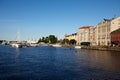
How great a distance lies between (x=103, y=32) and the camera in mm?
155750

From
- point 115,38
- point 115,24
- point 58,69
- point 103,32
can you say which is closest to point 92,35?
point 103,32

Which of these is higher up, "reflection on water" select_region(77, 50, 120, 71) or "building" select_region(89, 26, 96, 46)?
"building" select_region(89, 26, 96, 46)

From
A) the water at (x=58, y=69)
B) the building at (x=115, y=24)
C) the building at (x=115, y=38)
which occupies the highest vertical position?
the building at (x=115, y=24)

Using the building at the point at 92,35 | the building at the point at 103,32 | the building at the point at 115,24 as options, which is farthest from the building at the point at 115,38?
the building at the point at 92,35

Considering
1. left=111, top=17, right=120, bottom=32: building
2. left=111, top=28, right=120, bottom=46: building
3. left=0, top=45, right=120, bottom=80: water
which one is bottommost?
left=0, top=45, right=120, bottom=80: water

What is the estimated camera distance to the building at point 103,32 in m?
147

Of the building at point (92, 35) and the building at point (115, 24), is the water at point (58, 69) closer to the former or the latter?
the building at point (115, 24)

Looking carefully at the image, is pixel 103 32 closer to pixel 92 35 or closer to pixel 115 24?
pixel 115 24

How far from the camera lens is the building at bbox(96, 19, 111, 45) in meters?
147

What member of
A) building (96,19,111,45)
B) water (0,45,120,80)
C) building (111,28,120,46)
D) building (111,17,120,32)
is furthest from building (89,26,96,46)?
water (0,45,120,80)

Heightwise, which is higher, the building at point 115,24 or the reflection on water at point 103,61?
the building at point 115,24

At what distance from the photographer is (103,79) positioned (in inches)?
1178

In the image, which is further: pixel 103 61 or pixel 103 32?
pixel 103 32

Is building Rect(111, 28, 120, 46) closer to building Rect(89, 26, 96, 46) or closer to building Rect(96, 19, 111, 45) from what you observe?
building Rect(96, 19, 111, 45)
